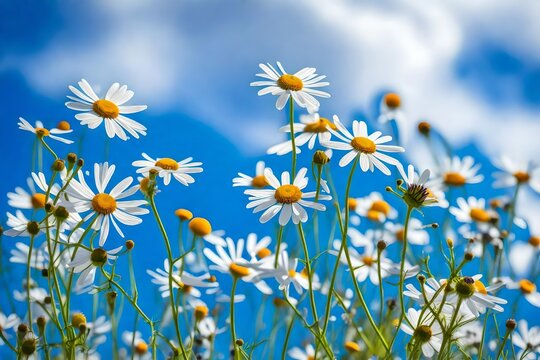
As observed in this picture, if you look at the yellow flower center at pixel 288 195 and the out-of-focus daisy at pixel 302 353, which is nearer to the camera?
the yellow flower center at pixel 288 195

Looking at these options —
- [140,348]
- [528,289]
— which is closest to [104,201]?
[140,348]

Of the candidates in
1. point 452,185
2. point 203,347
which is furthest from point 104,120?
point 452,185

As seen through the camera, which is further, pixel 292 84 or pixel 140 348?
pixel 140 348

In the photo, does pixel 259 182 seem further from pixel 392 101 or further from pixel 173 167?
pixel 392 101

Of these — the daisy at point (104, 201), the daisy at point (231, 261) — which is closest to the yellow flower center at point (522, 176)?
the daisy at point (231, 261)

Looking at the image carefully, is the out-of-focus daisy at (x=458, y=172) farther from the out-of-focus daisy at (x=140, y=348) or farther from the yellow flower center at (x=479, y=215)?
the out-of-focus daisy at (x=140, y=348)

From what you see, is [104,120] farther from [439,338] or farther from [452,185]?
[452,185]
